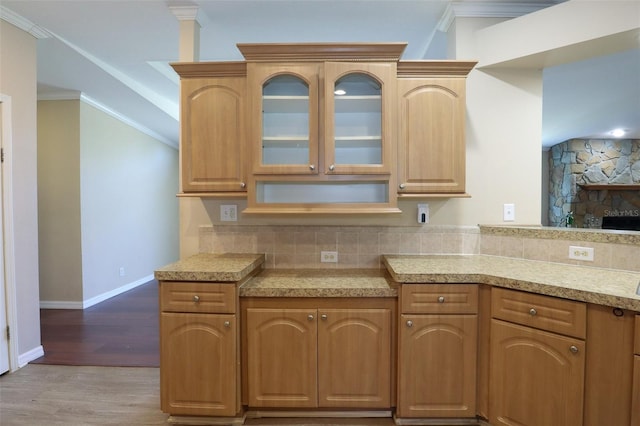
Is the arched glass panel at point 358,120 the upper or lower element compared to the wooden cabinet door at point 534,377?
upper

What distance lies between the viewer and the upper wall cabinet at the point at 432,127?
198 centimetres

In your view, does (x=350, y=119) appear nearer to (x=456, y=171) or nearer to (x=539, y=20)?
(x=456, y=171)

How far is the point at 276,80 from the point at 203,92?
1.61ft

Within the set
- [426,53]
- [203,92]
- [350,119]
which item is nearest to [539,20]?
[426,53]

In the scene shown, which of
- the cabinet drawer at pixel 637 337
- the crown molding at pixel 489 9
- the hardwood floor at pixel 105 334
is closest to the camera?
the cabinet drawer at pixel 637 337

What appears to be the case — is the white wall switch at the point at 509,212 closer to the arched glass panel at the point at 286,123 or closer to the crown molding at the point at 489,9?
the crown molding at the point at 489,9

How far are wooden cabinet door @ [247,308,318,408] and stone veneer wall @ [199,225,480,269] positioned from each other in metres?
0.55

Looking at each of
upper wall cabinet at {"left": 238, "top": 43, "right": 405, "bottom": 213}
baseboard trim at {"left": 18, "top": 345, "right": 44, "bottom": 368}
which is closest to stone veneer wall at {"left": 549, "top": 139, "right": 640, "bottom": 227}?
upper wall cabinet at {"left": 238, "top": 43, "right": 405, "bottom": 213}

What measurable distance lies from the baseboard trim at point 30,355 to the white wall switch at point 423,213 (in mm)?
3263

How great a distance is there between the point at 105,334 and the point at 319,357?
2496 mm

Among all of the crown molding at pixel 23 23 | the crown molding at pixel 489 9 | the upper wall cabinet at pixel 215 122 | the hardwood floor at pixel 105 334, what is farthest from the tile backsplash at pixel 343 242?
the crown molding at pixel 23 23

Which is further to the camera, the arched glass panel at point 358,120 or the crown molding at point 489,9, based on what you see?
the crown molding at point 489,9

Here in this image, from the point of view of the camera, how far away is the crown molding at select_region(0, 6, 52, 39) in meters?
2.26

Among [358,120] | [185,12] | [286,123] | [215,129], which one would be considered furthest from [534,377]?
[185,12]
